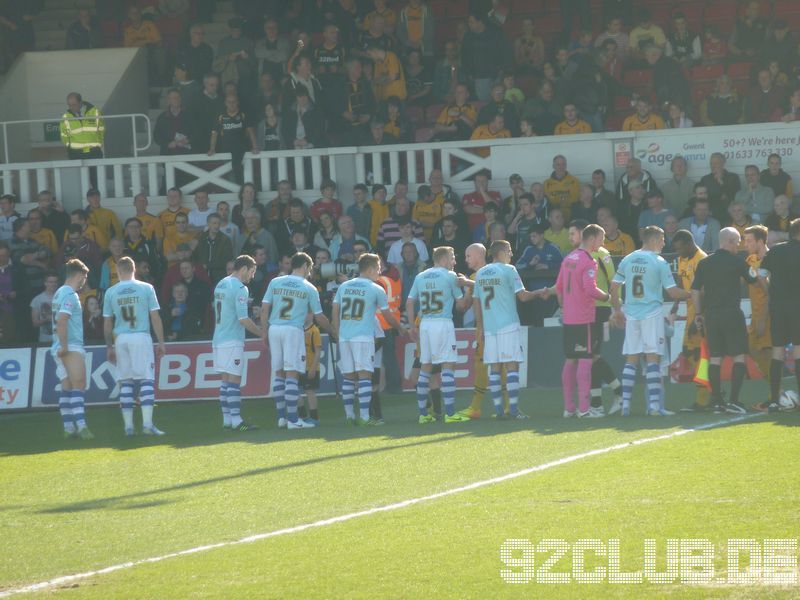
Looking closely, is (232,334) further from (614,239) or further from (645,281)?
(614,239)

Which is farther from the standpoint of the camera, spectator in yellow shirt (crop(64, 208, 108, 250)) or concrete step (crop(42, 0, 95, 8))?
concrete step (crop(42, 0, 95, 8))

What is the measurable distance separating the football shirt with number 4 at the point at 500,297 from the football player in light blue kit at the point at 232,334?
2.77 meters

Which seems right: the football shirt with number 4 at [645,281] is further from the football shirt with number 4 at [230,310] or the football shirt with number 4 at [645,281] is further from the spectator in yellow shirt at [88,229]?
the spectator in yellow shirt at [88,229]

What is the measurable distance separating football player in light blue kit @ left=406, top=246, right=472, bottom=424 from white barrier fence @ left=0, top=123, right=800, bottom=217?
285 inches

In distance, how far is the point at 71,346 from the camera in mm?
16250

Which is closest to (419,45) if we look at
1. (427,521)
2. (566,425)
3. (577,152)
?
(577,152)


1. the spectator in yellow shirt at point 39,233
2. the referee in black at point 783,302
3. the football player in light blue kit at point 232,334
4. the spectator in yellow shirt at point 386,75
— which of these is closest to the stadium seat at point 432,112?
the spectator in yellow shirt at point 386,75

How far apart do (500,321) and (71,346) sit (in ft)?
16.8

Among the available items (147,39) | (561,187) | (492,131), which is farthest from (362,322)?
(147,39)

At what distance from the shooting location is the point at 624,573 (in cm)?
815

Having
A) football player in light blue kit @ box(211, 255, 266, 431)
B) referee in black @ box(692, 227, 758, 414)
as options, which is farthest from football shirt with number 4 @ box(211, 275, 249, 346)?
referee in black @ box(692, 227, 758, 414)

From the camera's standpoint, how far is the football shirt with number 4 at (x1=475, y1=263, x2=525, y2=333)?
1582 cm

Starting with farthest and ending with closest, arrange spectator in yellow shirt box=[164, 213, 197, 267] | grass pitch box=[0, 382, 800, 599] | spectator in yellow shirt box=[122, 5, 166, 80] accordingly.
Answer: spectator in yellow shirt box=[122, 5, 166, 80], spectator in yellow shirt box=[164, 213, 197, 267], grass pitch box=[0, 382, 800, 599]

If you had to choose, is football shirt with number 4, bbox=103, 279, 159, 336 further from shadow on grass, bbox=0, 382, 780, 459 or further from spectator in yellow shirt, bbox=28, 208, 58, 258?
spectator in yellow shirt, bbox=28, 208, 58, 258
